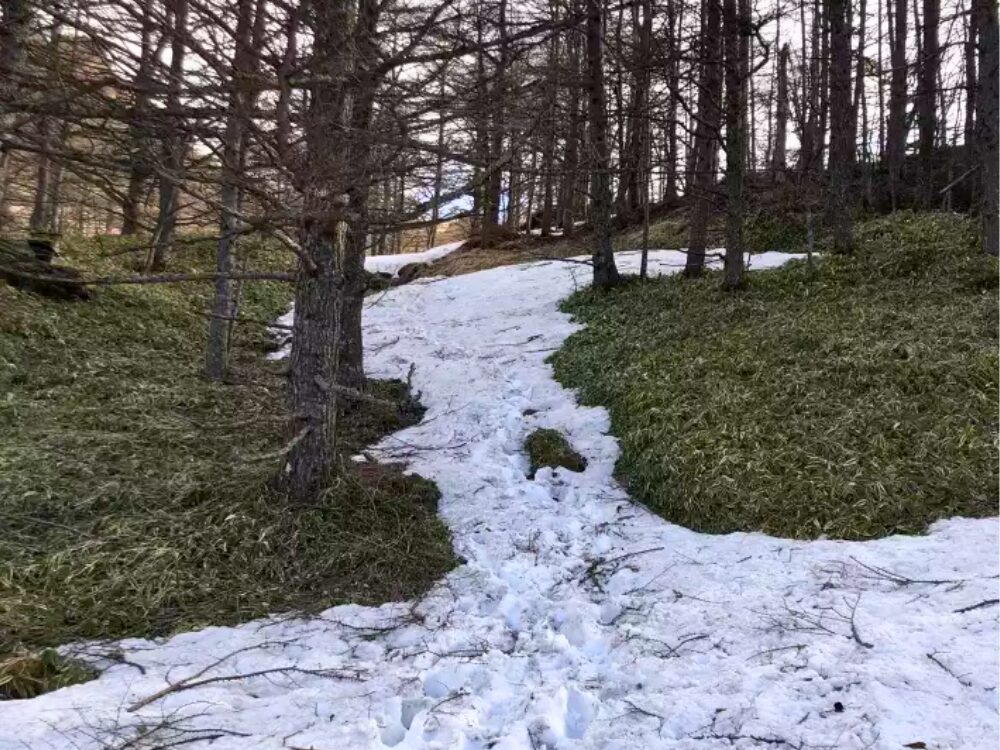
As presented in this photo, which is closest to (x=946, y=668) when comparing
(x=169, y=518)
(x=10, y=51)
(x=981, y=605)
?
(x=981, y=605)

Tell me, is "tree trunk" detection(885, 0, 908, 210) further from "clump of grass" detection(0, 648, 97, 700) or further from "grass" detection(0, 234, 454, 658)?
"clump of grass" detection(0, 648, 97, 700)

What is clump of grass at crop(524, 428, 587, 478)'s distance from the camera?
6.16 metres

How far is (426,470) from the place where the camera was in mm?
6207

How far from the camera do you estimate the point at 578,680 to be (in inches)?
130

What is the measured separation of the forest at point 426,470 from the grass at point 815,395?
0.12ft

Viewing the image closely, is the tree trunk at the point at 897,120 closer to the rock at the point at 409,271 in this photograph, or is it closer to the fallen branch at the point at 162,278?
the rock at the point at 409,271

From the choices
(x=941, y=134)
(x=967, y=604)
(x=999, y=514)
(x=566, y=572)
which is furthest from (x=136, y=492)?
(x=941, y=134)

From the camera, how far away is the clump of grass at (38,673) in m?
2.99

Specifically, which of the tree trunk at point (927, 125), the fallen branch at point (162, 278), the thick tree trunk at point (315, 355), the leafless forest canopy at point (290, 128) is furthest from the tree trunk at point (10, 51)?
the tree trunk at point (927, 125)

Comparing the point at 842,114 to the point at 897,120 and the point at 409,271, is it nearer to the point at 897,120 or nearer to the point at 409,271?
the point at 897,120

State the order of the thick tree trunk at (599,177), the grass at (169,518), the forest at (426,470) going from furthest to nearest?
the thick tree trunk at (599,177), the grass at (169,518), the forest at (426,470)

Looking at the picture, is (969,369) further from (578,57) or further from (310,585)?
(578,57)

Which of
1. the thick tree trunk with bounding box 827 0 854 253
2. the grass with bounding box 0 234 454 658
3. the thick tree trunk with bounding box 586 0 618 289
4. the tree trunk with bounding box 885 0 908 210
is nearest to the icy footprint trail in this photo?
the grass with bounding box 0 234 454 658

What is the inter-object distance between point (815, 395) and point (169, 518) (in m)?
5.49
